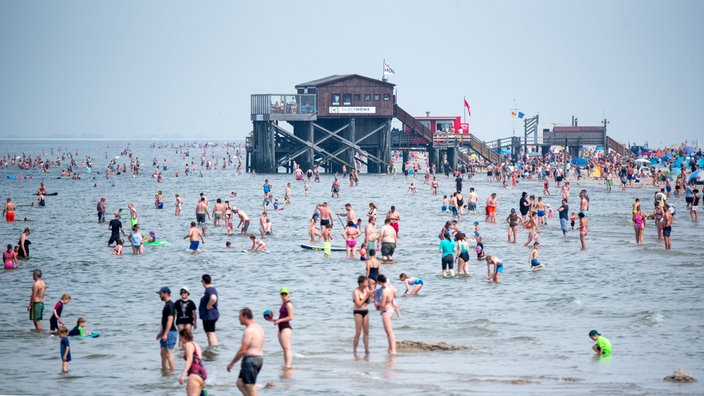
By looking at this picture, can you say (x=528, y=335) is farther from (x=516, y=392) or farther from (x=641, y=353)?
(x=516, y=392)

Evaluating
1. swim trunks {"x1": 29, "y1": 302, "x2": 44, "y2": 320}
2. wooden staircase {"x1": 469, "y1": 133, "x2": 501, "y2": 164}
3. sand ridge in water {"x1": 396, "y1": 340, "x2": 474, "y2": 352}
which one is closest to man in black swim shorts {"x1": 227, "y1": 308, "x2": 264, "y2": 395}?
sand ridge in water {"x1": 396, "y1": 340, "x2": 474, "y2": 352}

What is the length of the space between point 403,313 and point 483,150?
6796cm

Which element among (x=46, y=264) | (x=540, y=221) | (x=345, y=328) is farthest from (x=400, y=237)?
(x=345, y=328)

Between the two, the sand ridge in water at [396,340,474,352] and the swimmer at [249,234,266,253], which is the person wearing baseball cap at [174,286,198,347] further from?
the swimmer at [249,234,266,253]

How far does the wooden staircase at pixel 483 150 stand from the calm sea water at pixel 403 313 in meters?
42.6

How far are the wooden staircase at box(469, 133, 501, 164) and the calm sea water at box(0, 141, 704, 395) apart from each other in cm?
4260

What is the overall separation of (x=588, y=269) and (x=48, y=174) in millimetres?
87025

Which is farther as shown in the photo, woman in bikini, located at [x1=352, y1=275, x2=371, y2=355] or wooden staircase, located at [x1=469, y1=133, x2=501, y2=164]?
wooden staircase, located at [x1=469, y1=133, x2=501, y2=164]

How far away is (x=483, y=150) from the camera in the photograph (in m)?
90.2

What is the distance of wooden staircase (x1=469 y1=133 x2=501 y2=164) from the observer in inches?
3501

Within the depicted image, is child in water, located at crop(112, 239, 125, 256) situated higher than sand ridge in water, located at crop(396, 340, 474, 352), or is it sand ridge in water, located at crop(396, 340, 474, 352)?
child in water, located at crop(112, 239, 125, 256)

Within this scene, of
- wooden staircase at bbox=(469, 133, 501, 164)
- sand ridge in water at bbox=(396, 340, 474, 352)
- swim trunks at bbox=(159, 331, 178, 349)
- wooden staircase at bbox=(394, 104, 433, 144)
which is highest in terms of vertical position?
wooden staircase at bbox=(394, 104, 433, 144)

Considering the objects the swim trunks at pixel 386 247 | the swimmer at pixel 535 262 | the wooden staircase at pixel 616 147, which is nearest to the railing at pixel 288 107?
the wooden staircase at pixel 616 147

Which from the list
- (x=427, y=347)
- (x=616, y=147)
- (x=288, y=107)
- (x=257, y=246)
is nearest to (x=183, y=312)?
(x=427, y=347)
